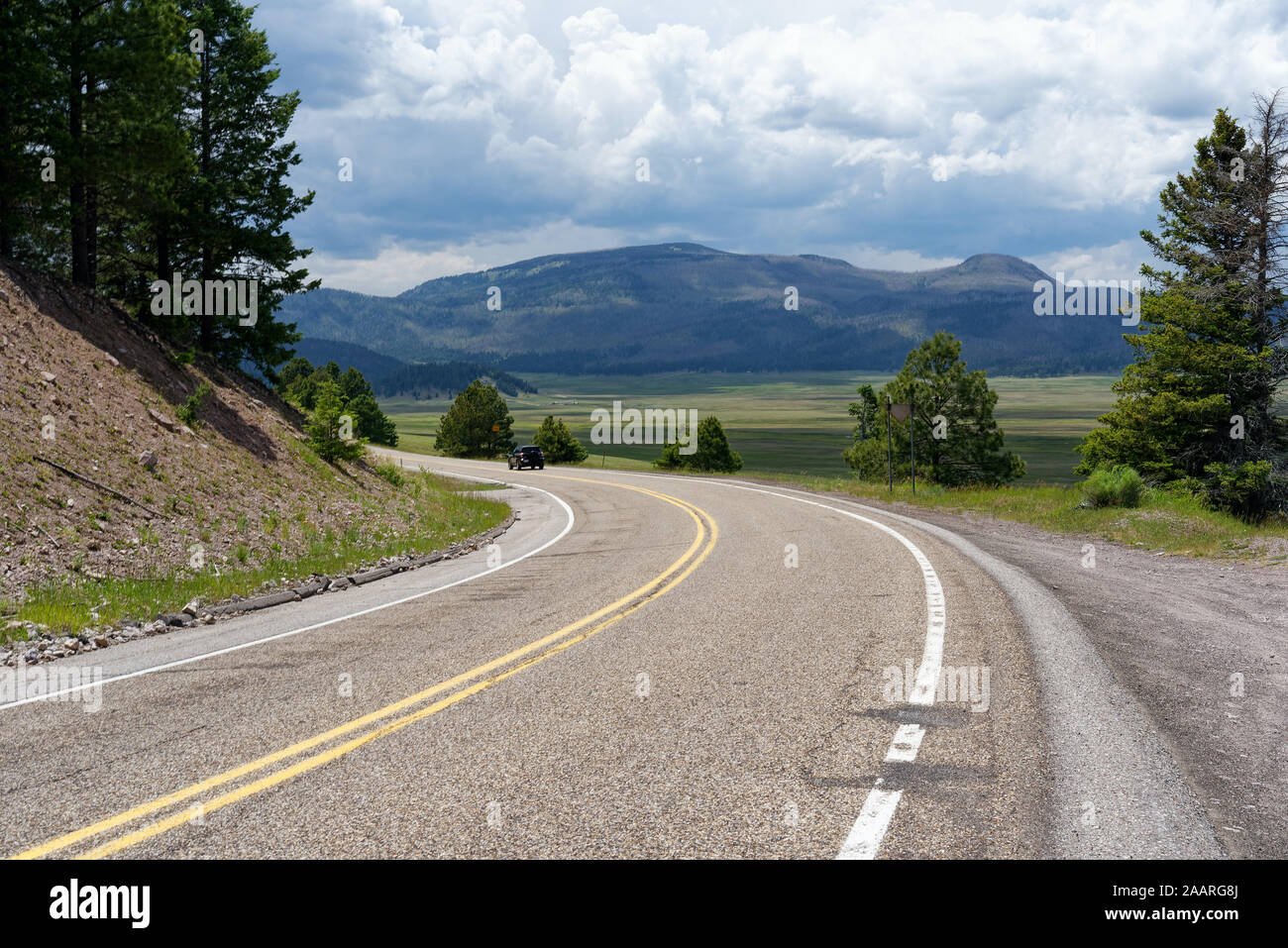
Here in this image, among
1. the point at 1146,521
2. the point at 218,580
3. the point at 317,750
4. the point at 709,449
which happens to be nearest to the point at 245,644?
the point at 317,750

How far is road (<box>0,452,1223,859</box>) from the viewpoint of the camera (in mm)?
4086

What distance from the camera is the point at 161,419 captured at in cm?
1883

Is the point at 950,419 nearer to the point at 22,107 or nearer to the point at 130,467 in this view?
the point at 130,467

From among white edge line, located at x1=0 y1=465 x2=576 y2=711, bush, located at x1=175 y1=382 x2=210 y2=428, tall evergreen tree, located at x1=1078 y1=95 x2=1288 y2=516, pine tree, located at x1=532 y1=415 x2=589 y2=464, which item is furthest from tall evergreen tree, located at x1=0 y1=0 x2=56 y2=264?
pine tree, located at x1=532 y1=415 x2=589 y2=464

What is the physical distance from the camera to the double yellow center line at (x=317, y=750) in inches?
163

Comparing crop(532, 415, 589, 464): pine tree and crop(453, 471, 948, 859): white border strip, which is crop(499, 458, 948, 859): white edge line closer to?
crop(453, 471, 948, 859): white border strip

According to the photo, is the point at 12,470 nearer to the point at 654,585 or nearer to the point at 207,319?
the point at 654,585

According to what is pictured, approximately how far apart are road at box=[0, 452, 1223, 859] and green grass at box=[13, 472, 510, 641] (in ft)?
4.77

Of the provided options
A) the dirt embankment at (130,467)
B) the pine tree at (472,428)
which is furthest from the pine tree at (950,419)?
the pine tree at (472,428)

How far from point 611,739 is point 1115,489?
1793 cm

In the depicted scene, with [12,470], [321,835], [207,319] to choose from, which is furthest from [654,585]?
[207,319]

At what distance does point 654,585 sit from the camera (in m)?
12.1

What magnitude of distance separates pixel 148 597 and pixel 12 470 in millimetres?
4232
